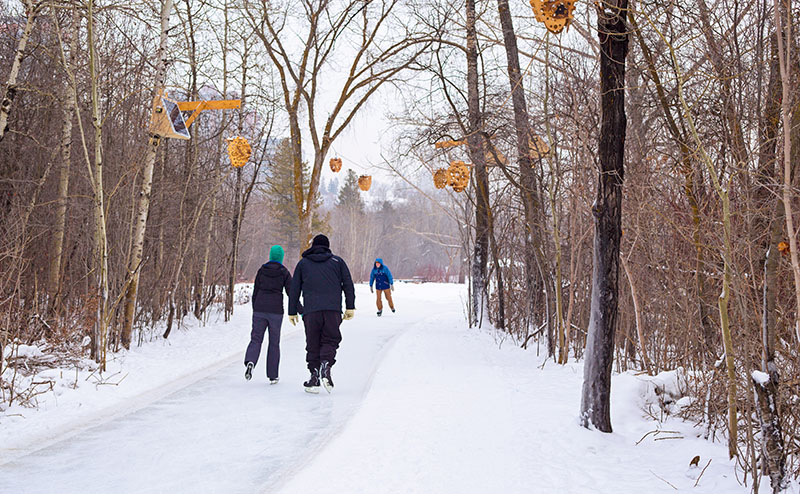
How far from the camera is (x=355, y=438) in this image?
5.19 metres

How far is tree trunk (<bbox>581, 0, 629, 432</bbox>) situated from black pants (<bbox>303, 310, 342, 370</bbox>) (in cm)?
353

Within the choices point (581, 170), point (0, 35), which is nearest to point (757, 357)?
point (581, 170)

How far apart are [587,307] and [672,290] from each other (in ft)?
12.2

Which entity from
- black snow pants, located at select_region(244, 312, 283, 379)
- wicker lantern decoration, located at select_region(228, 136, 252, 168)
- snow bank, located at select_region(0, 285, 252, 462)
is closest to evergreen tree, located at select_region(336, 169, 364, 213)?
wicker lantern decoration, located at select_region(228, 136, 252, 168)

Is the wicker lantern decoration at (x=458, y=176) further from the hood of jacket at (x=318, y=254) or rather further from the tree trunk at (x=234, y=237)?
the tree trunk at (x=234, y=237)

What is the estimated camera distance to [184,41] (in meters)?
13.6

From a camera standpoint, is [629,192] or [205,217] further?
[205,217]

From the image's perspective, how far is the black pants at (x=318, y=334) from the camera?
787cm

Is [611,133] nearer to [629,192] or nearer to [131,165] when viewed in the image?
[629,192]

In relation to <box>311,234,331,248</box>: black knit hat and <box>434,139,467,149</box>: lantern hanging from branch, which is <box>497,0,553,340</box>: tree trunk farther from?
<box>311,234,331,248</box>: black knit hat

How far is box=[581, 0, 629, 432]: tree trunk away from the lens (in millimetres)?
5277

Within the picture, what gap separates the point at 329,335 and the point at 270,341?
1.04 m

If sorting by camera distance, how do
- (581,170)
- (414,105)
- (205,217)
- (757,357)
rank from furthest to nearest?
(205,217) < (414,105) < (581,170) < (757,357)

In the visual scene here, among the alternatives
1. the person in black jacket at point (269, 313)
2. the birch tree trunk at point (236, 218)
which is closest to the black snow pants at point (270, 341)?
the person in black jacket at point (269, 313)
